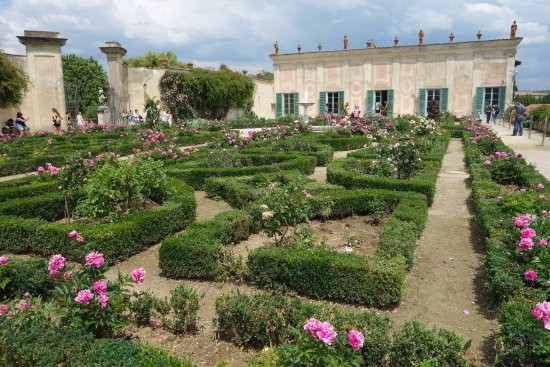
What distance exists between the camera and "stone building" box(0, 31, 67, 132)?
1914cm

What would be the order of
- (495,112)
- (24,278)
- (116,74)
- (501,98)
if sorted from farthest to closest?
(501,98) → (495,112) → (116,74) → (24,278)

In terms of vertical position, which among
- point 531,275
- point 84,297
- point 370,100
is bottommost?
point 531,275

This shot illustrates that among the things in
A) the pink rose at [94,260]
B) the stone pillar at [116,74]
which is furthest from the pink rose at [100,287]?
the stone pillar at [116,74]

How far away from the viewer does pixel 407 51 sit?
26.1 meters

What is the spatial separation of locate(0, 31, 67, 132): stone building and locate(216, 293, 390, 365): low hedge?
19349 mm

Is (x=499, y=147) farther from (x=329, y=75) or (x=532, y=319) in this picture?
(x=329, y=75)

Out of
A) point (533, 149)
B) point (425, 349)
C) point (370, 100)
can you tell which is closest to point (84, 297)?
point (425, 349)

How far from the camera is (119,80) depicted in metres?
22.9

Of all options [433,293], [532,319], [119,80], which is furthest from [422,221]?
[119,80]

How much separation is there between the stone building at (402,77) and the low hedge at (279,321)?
24523 millimetres

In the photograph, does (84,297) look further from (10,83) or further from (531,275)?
(10,83)

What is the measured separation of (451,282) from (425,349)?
79.7 inches

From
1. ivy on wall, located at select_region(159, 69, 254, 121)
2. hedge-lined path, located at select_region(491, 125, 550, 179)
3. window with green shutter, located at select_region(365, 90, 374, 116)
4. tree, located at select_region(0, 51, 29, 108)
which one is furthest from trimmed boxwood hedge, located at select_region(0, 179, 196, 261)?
window with green shutter, located at select_region(365, 90, 374, 116)

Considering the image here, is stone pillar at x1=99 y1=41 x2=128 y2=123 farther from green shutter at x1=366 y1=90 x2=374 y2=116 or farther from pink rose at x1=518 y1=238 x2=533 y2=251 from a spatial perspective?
pink rose at x1=518 y1=238 x2=533 y2=251
